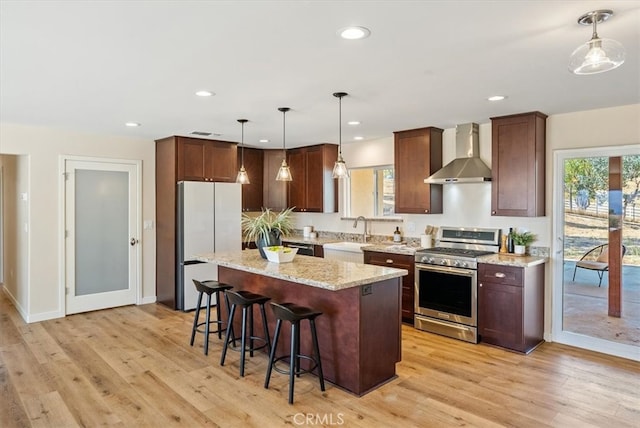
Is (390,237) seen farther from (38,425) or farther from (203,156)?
(38,425)

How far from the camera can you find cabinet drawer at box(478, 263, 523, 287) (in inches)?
161

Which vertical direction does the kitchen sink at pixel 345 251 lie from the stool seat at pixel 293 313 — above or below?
above

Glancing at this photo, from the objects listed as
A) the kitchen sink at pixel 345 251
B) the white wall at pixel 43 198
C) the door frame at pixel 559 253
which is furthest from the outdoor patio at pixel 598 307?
the white wall at pixel 43 198

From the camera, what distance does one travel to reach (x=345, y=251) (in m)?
5.71

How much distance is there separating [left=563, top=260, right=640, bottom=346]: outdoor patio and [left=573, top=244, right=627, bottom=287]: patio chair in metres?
0.05

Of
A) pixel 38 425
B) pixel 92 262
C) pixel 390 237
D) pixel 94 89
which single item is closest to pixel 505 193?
pixel 390 237

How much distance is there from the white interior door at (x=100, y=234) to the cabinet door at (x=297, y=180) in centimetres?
238

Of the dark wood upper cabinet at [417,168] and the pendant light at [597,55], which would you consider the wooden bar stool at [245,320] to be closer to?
the dark wood upper cabinet at [417,168]

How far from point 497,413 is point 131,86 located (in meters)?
3.70

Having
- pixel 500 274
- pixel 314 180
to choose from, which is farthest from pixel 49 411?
pixel 314 180

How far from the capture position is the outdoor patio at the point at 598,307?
3.97 m

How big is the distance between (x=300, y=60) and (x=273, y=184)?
4.39 meters

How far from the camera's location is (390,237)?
594cm

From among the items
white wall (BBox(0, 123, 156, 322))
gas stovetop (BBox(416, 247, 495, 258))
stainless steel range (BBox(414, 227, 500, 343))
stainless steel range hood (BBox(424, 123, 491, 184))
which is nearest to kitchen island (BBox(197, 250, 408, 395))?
stainless steel range (BBox(414, 227, 500, 343))
